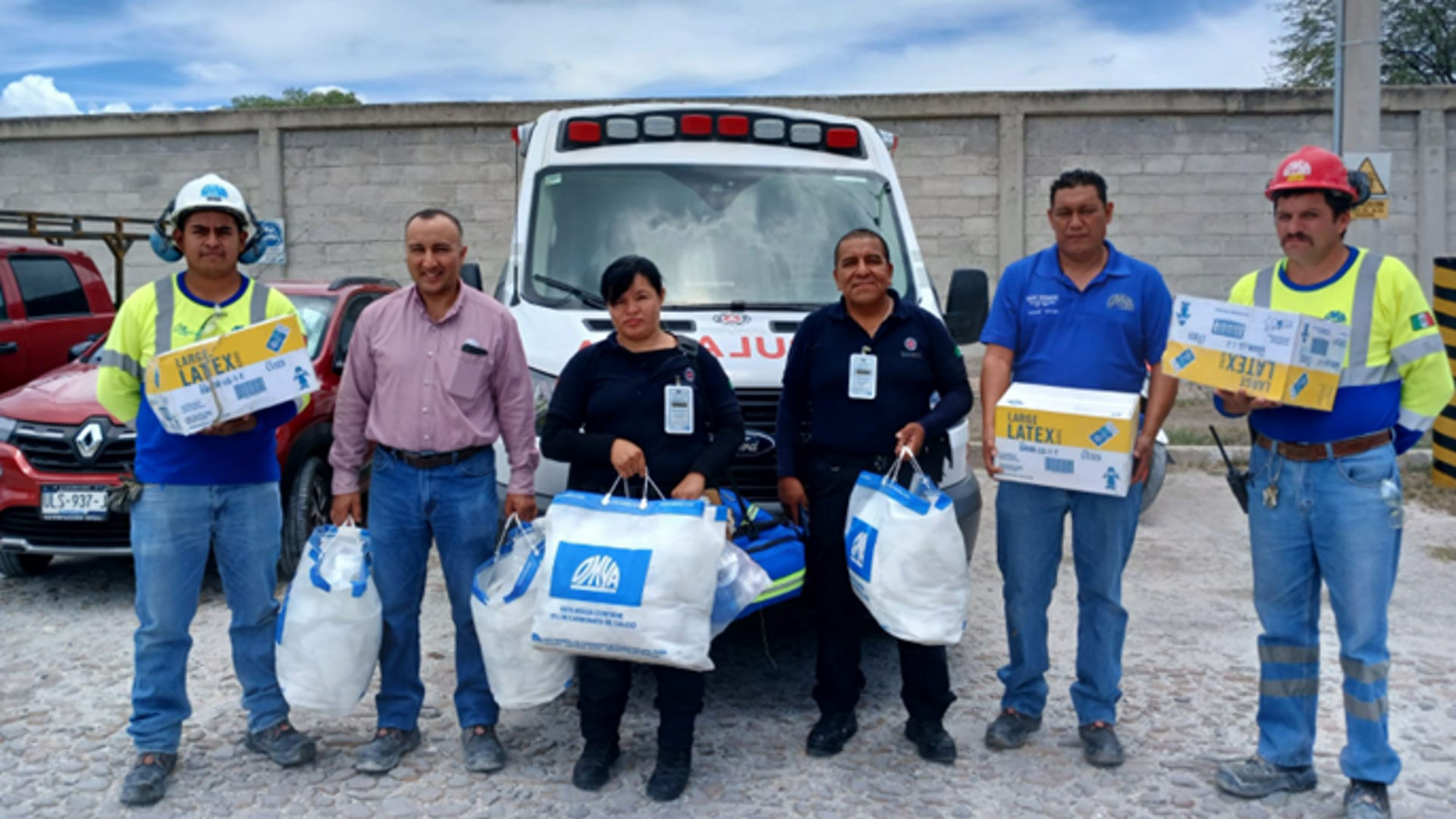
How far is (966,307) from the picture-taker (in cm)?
525

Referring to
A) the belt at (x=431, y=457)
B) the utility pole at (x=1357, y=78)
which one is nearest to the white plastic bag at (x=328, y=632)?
the belt at (x=431, y=457)

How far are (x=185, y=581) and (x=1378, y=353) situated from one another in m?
3.77

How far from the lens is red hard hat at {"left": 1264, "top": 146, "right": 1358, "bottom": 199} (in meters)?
3.42

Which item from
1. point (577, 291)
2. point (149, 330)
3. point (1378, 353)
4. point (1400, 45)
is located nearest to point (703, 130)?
point (577, 291)

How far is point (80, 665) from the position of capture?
198 inches

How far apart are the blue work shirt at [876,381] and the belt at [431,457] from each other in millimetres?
1065

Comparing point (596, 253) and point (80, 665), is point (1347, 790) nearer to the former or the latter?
point (596, 253)

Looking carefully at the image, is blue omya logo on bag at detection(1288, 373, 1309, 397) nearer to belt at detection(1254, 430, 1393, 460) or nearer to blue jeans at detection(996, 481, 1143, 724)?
belt at detection(1254, 430, 1393, 460)

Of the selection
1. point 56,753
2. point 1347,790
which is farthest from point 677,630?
point 56,753

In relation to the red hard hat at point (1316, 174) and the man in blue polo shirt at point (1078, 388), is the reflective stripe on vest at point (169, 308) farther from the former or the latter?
the red hard hat at point (1316, 174)

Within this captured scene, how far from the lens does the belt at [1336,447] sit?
11.4 ft

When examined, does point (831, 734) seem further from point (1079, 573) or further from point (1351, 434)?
point (1351, 434)

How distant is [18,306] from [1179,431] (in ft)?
30.0

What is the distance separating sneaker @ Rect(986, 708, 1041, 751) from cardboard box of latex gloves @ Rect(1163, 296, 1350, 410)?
1.36 m
